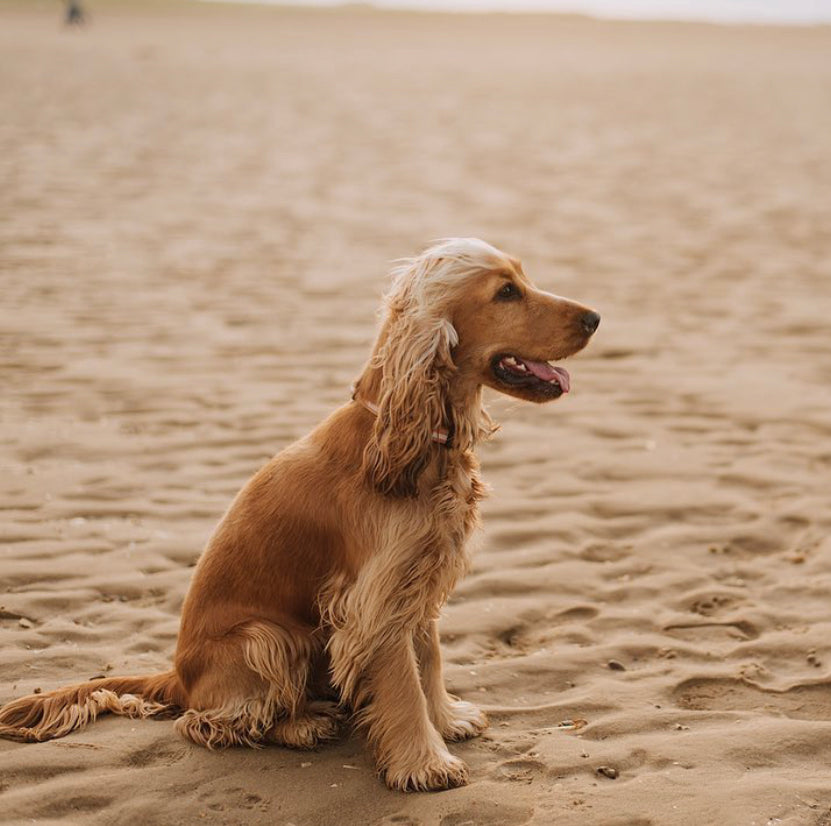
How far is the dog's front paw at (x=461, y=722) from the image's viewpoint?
427cm

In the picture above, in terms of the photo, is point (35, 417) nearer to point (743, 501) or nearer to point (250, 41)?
point (743, 501)

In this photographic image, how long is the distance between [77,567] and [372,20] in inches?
2652

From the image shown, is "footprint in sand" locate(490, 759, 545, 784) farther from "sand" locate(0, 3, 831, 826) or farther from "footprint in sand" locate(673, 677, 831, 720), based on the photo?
"footprint in sand" locate(673, 677, 831, 720)

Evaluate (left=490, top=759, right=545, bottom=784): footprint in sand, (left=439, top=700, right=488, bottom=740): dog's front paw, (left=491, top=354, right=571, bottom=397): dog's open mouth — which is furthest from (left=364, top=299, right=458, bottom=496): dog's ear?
(left=490, top=759, right=545, bottom=784): footprint in sand

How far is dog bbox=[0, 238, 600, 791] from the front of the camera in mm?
4016

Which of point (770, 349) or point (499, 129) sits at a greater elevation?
point (499, 129)

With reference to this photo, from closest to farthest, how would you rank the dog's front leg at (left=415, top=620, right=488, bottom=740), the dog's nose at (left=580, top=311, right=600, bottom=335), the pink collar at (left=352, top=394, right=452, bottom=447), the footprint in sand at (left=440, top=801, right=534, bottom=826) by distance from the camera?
the footprint in sand at (left=440, top=801, right=534, bottom=826), the pink collar at (left=352, top=394, right=452, bottom=447), the dog's nose at (left=580, top=311, right=600, bottom=335), the dog's front leg at (left=415, top=620, right=488, bottom=740)

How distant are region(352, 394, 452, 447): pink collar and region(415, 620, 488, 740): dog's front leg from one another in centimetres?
67

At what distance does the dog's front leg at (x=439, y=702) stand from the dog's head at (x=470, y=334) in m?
0.65

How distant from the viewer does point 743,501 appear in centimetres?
635

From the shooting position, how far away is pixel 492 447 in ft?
23.6

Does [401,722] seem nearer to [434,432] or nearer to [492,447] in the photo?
[434,432]

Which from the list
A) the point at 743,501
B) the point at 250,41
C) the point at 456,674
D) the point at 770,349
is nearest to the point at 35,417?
the point at 456,674

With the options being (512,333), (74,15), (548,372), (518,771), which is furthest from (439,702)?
(74,15)
